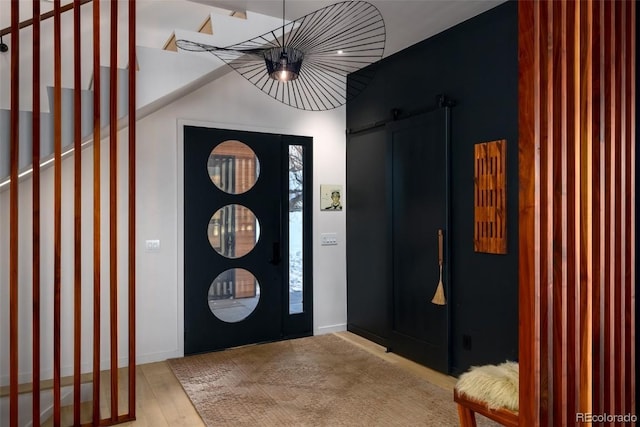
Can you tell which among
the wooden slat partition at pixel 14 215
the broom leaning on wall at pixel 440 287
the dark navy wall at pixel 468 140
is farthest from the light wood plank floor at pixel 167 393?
the wooden slat partition at pixel 14 215

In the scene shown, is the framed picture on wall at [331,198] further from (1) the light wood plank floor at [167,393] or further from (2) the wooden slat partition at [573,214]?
(2) the wooden slat partition at [573,214]

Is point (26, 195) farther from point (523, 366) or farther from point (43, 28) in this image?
point (523, 366)

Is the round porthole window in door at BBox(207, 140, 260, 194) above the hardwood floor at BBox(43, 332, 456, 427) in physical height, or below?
above

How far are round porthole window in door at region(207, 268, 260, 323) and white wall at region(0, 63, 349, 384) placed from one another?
0.35 meters

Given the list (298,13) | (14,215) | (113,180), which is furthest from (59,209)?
(298,13)

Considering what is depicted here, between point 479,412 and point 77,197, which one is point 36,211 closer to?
point 77,197

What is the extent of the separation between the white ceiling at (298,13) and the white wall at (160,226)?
647 millimetres

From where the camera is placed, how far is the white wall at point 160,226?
12.0ft

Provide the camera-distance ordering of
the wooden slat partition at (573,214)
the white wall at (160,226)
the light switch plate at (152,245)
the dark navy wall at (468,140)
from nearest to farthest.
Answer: the wooden slat partition at (573,214) → the dark navy wall at (468,140) → the white wall at (160,226) → the light switch plate at (152,245)

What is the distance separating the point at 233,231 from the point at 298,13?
2168mm

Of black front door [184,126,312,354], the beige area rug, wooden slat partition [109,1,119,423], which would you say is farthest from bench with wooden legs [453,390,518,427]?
black front door [184,126,312,354]

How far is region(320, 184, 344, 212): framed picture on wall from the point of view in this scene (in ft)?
16.3

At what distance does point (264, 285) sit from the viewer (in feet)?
15.2

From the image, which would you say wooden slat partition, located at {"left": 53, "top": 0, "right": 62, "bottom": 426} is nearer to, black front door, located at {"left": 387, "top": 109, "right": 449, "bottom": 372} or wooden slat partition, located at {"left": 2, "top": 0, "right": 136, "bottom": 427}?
wooden slat partition, located at {"left": 2, "top": 0, "right": 136, "bottom": 427}
